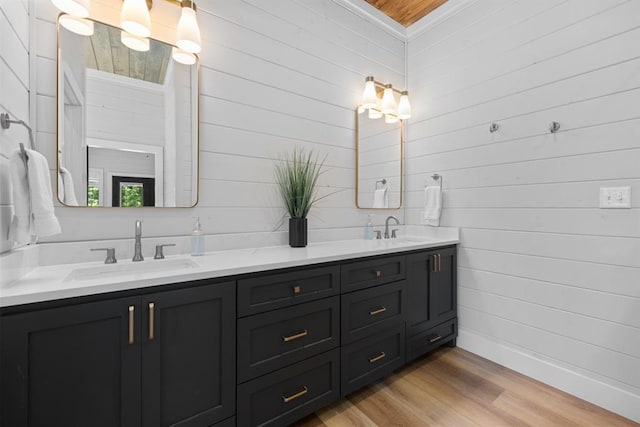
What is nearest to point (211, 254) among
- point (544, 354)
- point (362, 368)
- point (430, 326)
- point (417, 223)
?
point (362, 368)

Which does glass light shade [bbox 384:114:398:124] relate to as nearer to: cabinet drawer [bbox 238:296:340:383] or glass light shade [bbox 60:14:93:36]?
cabinet drawer [bbox 238:296:340:383]

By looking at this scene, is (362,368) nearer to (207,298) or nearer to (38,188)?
(207,298)

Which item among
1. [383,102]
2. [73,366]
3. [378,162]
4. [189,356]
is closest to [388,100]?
[383,102]

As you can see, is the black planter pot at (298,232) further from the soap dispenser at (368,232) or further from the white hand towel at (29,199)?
the white hand towel at (29,199)

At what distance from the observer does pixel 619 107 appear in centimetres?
162

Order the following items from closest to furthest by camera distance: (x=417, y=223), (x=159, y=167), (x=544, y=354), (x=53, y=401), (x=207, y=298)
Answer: (x=53, y=401) < (x=207, y=298) < (x=159, y=167) < (x=544, y=354) < (x=417, y=223)

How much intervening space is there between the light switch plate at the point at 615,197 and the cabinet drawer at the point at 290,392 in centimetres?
175

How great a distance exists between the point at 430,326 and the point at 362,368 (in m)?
0.71

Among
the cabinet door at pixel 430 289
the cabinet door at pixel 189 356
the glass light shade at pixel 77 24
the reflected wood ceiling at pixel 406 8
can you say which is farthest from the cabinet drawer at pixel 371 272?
the reflected wood ceiling at pixel 406 8

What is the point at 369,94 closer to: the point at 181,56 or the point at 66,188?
the point at 181,56

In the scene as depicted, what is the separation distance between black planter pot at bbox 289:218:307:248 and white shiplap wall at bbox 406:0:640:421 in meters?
1.31

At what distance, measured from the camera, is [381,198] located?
261cm

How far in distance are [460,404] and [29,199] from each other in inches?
89.2

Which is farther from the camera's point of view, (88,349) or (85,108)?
(85,108)
